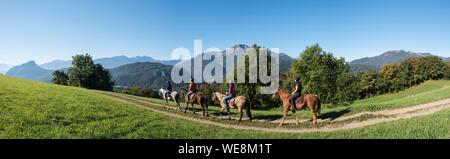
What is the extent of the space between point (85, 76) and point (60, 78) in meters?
12.9

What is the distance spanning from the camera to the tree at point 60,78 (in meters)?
104

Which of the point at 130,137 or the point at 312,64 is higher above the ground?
the point at 312,64

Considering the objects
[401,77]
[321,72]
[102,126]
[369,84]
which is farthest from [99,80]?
[401,77]

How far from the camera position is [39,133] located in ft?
55.4

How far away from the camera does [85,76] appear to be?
9900cm

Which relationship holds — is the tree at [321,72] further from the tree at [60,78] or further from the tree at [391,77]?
the tree at [60,78]

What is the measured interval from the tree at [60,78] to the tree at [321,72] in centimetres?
7798

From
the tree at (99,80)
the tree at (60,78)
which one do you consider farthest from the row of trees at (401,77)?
the tree at (60,78)

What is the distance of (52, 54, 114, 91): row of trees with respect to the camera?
9944 cm

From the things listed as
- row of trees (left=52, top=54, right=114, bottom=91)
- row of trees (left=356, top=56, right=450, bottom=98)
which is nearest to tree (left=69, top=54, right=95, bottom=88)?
row of trees (left=52, top=54, right=114, bottom=91)
